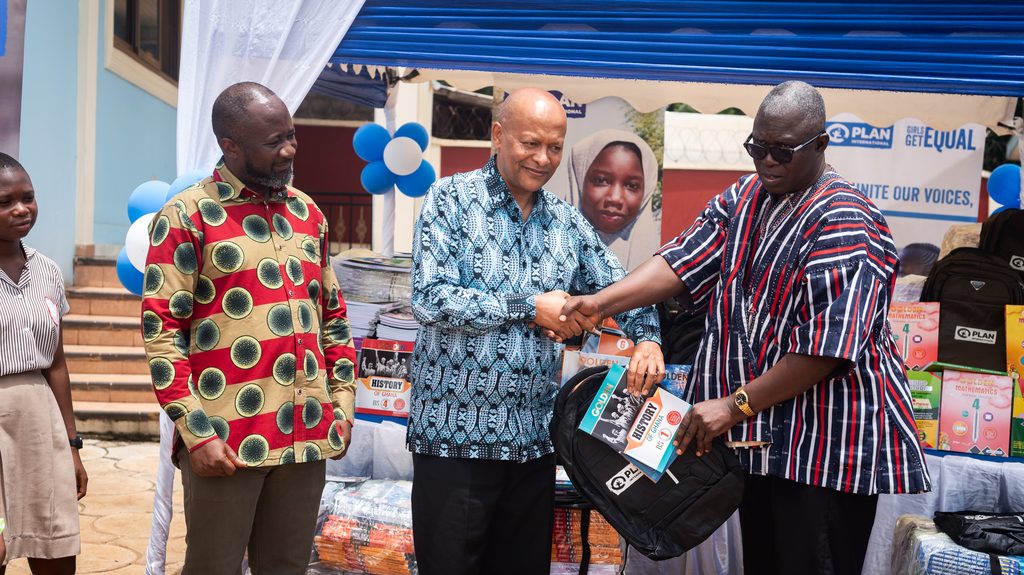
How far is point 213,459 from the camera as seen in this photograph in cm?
213

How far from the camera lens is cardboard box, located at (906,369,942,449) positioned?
148 inches

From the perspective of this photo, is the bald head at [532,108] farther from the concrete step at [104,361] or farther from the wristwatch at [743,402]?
the concrete step at [104,361]

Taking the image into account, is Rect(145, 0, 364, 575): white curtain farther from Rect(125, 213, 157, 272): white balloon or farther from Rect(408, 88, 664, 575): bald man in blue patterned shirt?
Rect(408, 88, 664, 575): bald man in blue patterned shirt

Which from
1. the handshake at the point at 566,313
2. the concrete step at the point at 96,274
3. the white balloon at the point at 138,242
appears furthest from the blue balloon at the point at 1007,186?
the concrete step at the point at 96,274

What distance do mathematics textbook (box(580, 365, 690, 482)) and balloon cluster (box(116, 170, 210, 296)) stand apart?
1.84m

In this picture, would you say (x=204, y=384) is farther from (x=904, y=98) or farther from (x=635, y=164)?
(x=904, y=98)

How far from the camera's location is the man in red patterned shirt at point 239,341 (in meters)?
2.14

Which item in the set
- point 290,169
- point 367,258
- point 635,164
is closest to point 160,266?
point 290,169

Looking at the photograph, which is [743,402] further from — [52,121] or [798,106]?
[52,121]

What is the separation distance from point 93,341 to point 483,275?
21.3ft

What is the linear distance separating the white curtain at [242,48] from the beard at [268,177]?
1.20 m

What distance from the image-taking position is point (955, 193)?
6.38 meters

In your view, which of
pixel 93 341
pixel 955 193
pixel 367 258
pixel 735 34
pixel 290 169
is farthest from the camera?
pixel 93 341

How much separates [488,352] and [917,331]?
8.14 feet
